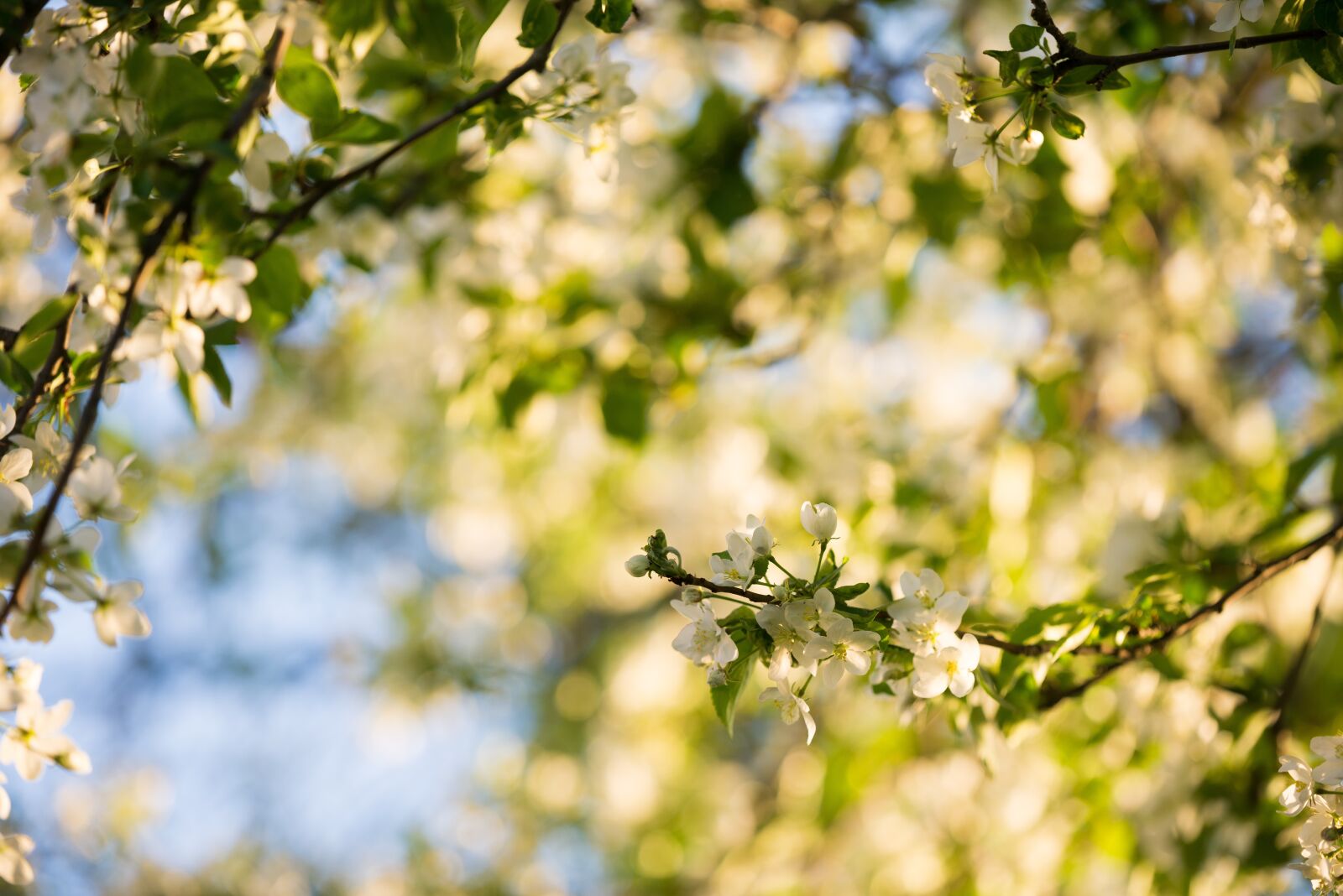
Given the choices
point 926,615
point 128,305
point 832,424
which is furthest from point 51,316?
point 832,424

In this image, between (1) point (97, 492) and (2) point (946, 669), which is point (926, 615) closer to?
(2) point (946, 669)

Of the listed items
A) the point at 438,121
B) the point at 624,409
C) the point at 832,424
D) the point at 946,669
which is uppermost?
the point at 438,121

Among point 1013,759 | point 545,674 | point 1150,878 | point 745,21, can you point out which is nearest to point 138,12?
point 745,21

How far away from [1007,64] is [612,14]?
0.90 ft

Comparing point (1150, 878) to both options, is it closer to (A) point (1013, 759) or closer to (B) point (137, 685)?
(A) point (1013, 759)

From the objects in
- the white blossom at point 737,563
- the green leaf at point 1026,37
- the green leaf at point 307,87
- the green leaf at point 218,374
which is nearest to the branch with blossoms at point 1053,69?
the green leaf at point 1026,37

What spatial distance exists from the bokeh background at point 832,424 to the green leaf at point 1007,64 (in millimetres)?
450

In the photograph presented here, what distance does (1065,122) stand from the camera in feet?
2.24

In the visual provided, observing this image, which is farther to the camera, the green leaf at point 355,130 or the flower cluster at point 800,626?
the green leaf at point 355,130

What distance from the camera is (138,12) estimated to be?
0.63 metres

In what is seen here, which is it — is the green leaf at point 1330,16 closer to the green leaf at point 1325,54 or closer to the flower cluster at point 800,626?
the green leaf at point 1325,54

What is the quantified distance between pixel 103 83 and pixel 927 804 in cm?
166

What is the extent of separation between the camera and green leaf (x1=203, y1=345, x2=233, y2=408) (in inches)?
31.2

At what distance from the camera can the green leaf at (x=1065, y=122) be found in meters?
0.68
